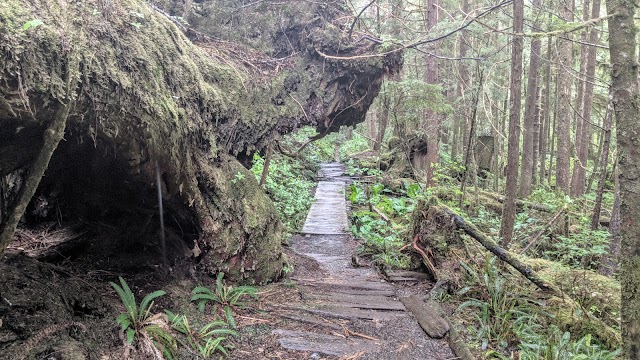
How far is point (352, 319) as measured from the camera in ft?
15.4

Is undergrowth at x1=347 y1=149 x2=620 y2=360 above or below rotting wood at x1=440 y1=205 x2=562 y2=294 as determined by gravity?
below

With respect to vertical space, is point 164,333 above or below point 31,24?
below

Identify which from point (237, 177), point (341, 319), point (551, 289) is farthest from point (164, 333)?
point (551, 289)

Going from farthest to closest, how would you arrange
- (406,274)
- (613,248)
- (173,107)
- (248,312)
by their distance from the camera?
(613,248)
(406,274)
(248,312)
(173,107)

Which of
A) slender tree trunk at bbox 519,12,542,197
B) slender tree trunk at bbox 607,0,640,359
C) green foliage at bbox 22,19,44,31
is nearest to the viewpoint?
green foliage at bbox 22,19,44,31

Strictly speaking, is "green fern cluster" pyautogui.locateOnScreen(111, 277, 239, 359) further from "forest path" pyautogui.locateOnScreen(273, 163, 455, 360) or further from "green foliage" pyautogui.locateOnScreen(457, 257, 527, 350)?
"green foliage" pyautogui.locateOnScreen(457, 257, 527, 350)

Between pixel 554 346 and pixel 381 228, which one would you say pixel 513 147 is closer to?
pixel 381 228

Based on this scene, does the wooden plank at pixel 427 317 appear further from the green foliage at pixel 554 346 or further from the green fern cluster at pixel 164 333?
the green fern cluster at pixel 164 333

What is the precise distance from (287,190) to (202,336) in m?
11.3

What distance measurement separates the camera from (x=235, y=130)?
5.70 meters

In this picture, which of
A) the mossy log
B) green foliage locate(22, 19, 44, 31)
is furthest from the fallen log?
green foliage locate(22, 19, 44, 31)

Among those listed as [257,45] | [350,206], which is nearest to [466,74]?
[350,206]

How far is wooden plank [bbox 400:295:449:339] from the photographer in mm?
4387

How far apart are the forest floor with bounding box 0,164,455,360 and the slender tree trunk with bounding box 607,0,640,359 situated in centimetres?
168
